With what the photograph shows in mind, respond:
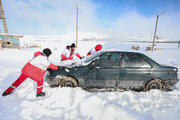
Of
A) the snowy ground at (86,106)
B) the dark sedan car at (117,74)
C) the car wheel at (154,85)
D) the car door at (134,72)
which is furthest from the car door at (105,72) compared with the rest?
the car wheel at (154,85)

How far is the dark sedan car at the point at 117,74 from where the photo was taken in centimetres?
299

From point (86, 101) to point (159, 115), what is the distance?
1.76 meters

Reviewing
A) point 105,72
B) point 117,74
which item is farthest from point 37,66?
point 117,74

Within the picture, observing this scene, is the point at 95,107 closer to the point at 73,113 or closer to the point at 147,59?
the point at 73,113

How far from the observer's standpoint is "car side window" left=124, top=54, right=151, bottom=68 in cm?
307

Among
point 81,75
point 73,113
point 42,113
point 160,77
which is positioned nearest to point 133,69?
point 160,77

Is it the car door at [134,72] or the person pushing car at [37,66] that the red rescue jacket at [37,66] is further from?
the car door at [134,72]

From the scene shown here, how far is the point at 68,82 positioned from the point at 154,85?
301 centimetres

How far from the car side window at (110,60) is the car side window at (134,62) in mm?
270

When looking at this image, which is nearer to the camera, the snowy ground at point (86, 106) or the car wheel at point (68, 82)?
the snowy ground at point (86, 106)

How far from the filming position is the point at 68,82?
3049 millimetres

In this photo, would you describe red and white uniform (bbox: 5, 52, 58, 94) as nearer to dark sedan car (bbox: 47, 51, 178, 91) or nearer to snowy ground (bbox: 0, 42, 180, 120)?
dark sedan car (bbox: 47, 51, 178, 91)

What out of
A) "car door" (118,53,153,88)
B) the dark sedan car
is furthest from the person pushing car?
"car door" (118,53,153,88)

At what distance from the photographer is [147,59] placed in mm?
3133
